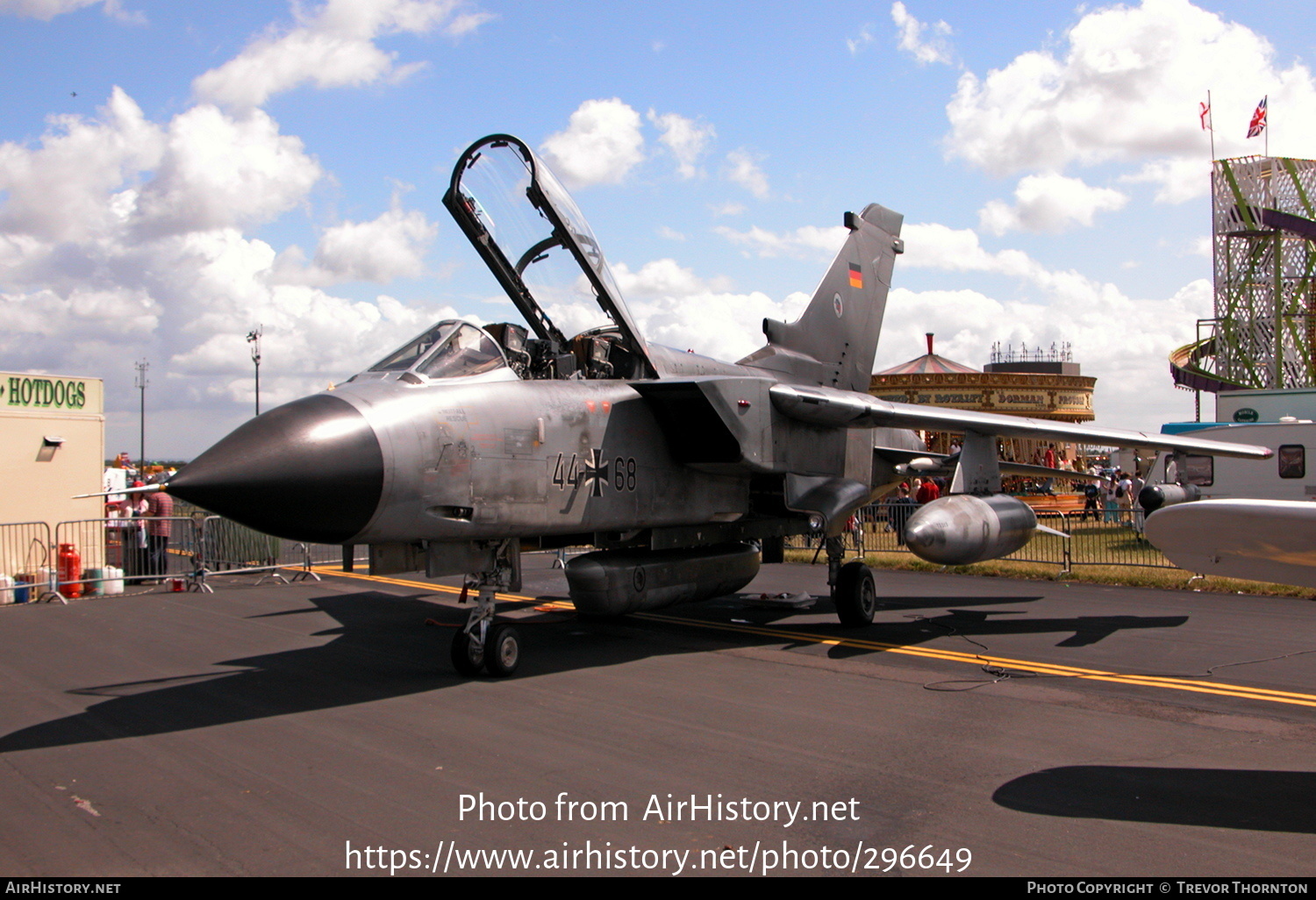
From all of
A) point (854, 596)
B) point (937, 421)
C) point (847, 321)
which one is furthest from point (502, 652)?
point (847, 321)

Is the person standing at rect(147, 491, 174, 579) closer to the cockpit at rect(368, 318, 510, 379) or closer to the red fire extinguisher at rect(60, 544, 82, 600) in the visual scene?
the red fire extinguisher at rect(60, 544, 82, 600)

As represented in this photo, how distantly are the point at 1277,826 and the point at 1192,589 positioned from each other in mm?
9997

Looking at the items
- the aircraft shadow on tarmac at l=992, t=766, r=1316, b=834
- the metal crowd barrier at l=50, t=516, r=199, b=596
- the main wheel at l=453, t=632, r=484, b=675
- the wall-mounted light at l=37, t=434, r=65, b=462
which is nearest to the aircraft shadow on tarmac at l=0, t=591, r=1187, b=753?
the main wheel at l=453, t=632, r=484, b=675

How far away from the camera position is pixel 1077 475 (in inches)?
473

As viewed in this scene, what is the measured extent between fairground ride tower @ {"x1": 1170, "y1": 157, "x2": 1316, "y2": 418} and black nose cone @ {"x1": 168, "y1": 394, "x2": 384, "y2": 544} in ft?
116

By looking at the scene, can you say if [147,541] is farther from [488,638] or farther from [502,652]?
[502,652]

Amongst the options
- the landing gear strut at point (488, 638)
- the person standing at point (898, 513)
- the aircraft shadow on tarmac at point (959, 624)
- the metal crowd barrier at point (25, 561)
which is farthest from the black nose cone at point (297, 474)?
the person standing at point (898, 513)

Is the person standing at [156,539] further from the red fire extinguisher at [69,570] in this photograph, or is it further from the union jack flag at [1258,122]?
the union jack flag at [1258,122]

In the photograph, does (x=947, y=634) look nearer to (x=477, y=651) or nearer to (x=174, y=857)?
(x=477, y=651)

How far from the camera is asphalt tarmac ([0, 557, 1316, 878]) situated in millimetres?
3941

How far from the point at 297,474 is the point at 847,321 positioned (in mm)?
8668

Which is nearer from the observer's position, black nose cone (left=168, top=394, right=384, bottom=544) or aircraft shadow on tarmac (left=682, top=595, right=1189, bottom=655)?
black nose cone (left=168, top=394, right=384, bottom=544)

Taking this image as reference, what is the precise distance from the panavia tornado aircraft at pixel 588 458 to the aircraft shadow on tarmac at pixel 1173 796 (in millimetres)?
3842
